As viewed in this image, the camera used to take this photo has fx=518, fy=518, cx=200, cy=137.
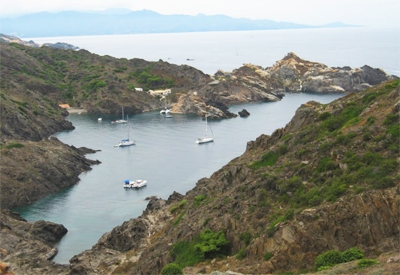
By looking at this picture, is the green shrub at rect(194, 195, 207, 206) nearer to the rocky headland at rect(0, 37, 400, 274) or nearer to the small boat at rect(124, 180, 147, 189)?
the rocky headland at rect(0, 37, 400, 274)

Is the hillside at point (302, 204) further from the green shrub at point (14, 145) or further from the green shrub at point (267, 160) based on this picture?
the green shrub at point (14, 145)

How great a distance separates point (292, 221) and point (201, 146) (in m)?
63.8

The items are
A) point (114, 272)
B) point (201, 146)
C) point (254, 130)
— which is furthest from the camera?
point (254, 130)

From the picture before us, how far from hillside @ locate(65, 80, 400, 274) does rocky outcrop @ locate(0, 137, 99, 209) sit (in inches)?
973

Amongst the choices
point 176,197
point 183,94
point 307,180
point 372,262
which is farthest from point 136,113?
point 372,262

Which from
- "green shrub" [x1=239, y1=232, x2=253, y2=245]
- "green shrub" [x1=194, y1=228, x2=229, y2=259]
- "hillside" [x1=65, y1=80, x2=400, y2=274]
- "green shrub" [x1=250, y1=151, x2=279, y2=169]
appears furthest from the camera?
"green shrub" [x1=250, y1=151, x2=279, y2=169]

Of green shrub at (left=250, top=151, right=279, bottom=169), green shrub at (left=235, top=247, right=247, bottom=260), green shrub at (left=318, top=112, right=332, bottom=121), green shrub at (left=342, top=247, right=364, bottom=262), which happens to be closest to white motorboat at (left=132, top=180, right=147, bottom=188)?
green shrub at (left=250, top=151, right=279, bottom=169)

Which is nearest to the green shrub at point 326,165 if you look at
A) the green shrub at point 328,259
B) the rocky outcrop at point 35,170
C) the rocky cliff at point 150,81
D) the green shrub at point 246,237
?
the green shrub at point 246,237

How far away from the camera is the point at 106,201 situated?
202 ft

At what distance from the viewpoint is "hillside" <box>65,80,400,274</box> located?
77.4 ft

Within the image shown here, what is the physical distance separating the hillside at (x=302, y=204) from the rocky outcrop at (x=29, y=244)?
2.97 metres

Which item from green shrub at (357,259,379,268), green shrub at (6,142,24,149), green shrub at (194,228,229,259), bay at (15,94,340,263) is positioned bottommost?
bay at (15,94,340,263)

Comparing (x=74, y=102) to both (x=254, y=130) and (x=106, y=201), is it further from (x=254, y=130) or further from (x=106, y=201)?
(x=106, y=201)

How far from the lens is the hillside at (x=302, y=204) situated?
929 inches
